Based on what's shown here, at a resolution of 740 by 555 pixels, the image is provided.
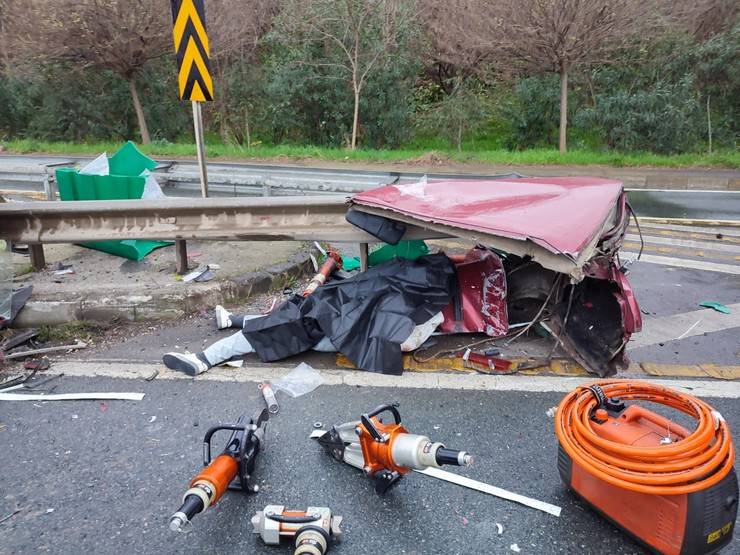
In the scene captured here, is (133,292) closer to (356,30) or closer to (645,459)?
(645,459)

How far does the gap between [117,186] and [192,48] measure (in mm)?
1730

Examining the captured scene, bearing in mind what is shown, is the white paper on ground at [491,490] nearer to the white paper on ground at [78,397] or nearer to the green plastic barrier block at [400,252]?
the white paper on ground at [78,397]

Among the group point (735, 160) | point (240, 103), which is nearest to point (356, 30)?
point (240, 103)

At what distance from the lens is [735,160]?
15961 millimetres

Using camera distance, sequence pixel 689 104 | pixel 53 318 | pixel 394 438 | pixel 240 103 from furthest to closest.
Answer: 1. pixel 240 103
2. pixel 689 104
3. pixel 53 318
4. pixel 394 438

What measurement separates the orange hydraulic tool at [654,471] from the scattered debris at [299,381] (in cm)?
172

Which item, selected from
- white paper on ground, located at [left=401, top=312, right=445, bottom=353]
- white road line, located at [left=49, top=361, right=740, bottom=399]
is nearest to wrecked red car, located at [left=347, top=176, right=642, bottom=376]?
white paper on ground, located at [left=401, top=312, right=445, bottom=353]

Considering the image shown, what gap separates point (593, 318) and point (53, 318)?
4336mm

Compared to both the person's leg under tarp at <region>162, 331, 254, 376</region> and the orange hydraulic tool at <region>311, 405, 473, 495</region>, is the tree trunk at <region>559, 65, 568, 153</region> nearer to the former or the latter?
the person's leg under tarp at <region>162, 331, 254, 376</region>

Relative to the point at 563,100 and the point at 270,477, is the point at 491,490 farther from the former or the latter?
the point at 563,100

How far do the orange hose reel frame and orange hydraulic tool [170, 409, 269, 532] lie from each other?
56cm

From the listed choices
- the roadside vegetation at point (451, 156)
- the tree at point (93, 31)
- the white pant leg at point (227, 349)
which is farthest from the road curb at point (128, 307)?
the tree at point (93, 31)

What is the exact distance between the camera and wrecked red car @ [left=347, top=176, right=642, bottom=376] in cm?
350

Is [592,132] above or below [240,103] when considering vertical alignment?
below
